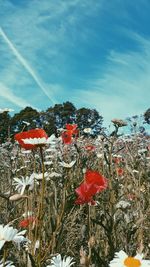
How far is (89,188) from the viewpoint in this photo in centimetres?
187

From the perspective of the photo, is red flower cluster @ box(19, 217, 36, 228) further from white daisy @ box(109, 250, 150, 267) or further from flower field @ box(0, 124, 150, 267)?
white daisy @ box(109, 250, 150, 267)

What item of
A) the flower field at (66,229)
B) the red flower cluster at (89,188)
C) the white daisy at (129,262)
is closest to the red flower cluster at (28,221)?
the flower field at (66,229)

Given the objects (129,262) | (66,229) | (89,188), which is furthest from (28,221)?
(129,262)

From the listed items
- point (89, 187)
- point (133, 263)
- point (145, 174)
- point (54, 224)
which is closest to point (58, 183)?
point (145, 174)

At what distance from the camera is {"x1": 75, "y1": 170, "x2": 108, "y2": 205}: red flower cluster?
1.86 meters

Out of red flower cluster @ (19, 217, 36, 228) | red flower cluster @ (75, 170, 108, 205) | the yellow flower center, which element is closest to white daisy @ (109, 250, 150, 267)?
the yellow flower center

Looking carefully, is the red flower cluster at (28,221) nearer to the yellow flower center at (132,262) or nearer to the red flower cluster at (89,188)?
the red flower cluster at (89,188)

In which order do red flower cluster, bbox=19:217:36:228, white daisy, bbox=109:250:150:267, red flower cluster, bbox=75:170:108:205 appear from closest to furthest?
white daisy, bbox=109:250:150:267 < red flower cluster, bbox=75:170:108:205 < red flower cluster, bbox=19:217:36:228

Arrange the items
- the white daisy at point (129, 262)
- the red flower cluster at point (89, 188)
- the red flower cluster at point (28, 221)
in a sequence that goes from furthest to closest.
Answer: the red flower cluster at point (28, 221) < the red flower cluster at point (89, 188) < the white daisy at point (129, 262)

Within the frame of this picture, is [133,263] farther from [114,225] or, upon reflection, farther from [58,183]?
[58,183]

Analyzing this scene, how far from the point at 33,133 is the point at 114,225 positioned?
643 mm

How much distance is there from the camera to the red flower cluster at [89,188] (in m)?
1.86

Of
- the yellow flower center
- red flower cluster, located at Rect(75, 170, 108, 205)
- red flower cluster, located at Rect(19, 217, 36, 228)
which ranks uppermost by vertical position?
red flower cluster, located at Rect(75, 170, 108, 205)

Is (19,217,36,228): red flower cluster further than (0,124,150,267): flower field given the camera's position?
Yes
